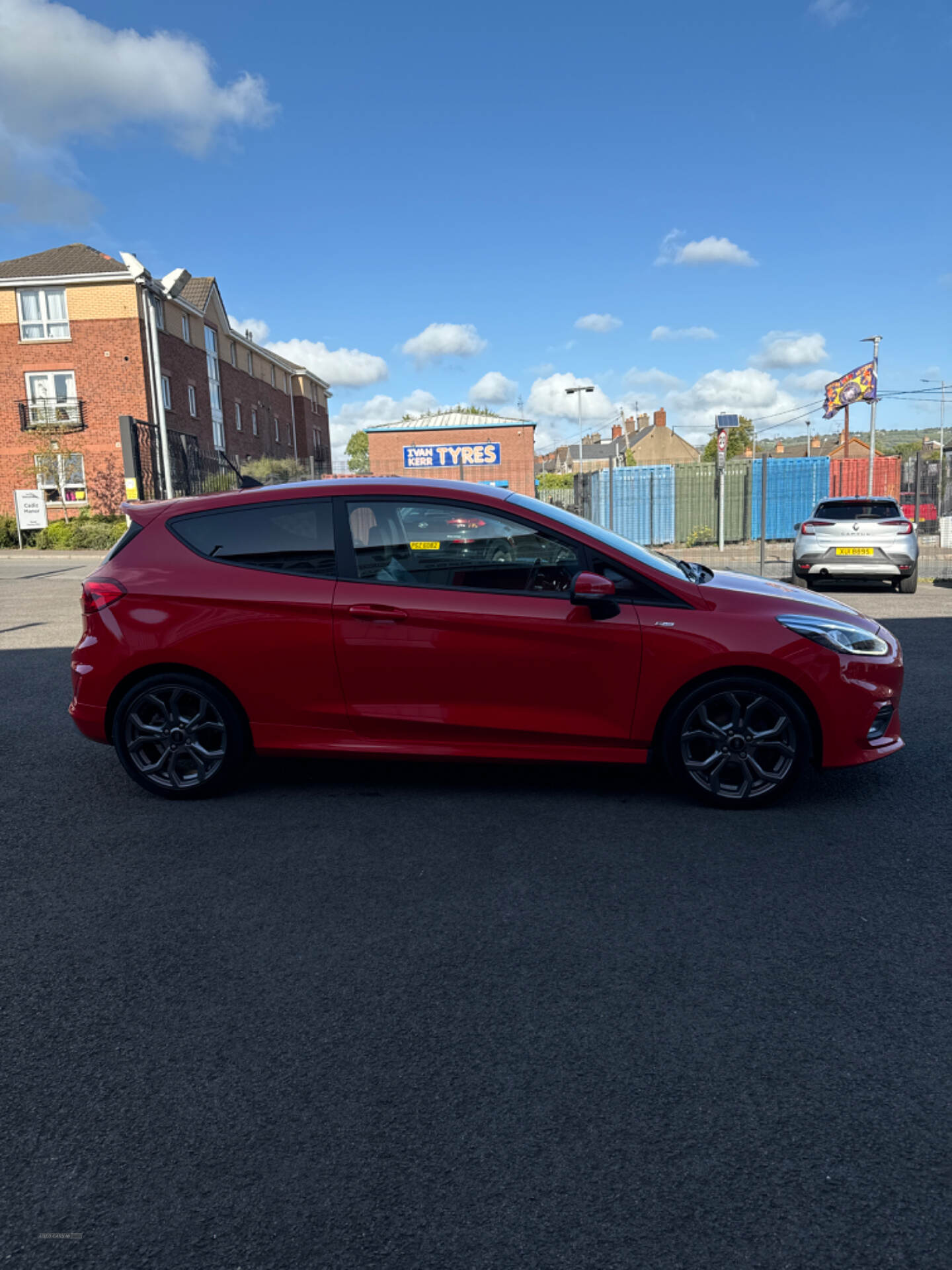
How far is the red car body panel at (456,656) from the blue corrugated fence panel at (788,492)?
23031 millimetres

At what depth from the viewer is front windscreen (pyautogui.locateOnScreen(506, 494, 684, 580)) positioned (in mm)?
4844

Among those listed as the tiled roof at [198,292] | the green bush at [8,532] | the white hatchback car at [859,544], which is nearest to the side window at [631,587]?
Result: the white hatchback car at [859,544]

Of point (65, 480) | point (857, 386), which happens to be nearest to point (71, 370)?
point (65, 480)

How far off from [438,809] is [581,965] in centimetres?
172

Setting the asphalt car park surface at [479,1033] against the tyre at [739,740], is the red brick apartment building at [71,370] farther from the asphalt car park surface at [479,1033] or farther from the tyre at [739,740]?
the asphalt car park surface at [479,1033]

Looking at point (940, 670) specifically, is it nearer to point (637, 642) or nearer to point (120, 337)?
point (637, 642)

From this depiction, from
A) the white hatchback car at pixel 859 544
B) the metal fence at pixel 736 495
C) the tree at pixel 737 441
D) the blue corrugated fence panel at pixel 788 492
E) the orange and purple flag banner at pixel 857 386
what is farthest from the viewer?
the tree at pixel 737 441

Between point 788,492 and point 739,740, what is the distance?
2406 cm

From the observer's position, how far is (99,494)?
113 feet

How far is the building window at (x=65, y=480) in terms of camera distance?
34156mm

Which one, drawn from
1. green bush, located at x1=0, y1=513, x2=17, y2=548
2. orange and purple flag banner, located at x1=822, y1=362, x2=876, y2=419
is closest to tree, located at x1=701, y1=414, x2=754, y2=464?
orange and purple flag banner, located at x1=822, y1=362, x2=876, y2=419

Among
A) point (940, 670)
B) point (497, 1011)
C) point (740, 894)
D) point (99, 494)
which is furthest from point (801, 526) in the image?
point (99, 494)

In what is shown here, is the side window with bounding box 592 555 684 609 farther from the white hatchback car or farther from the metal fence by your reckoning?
the metal fence

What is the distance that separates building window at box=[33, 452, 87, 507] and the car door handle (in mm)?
32894
